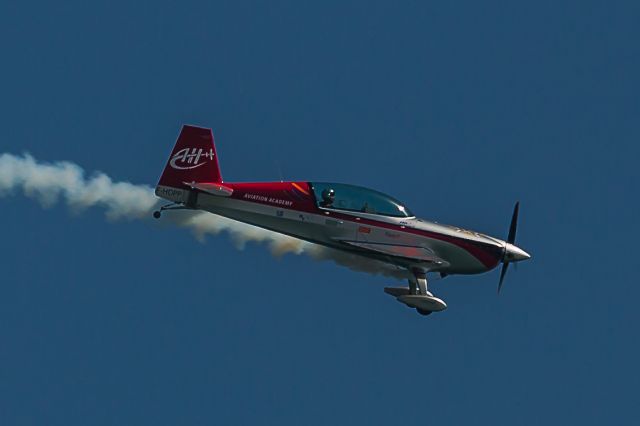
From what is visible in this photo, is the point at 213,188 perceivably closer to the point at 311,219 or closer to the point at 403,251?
the point at 311,219

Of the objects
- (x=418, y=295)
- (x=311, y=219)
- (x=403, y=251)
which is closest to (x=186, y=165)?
(x=311, y=219)

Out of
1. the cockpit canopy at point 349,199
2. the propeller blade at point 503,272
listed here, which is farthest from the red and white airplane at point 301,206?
the propeller blade at point 503,272

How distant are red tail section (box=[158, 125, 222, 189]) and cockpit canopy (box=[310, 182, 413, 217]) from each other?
109 inches

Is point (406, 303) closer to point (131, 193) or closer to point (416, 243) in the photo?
point (416, 243)

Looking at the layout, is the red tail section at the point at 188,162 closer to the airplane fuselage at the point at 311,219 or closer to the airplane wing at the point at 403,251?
the airplane fuselage at the point at 311,219

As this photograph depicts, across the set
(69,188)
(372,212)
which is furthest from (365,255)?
(69,188)

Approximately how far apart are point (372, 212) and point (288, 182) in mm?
2293

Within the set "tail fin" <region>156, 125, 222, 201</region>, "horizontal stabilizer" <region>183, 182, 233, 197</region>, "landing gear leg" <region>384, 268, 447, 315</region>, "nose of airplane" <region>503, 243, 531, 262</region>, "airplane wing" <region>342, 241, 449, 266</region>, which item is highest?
"tail fin" <region>156, 125, 222, 201</region>

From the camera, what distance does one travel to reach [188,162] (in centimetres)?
9856

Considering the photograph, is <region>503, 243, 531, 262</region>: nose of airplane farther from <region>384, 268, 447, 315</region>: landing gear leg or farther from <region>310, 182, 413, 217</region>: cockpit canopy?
<region>310, 182, 413, 217</region>: cockpit canopy

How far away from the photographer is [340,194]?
3888 inches

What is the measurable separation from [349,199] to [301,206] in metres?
1.25

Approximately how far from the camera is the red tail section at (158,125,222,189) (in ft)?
323

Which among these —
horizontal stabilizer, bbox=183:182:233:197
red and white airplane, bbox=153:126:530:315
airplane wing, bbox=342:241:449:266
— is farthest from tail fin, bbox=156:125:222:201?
airplane wing, bbox=342:241:449:266
